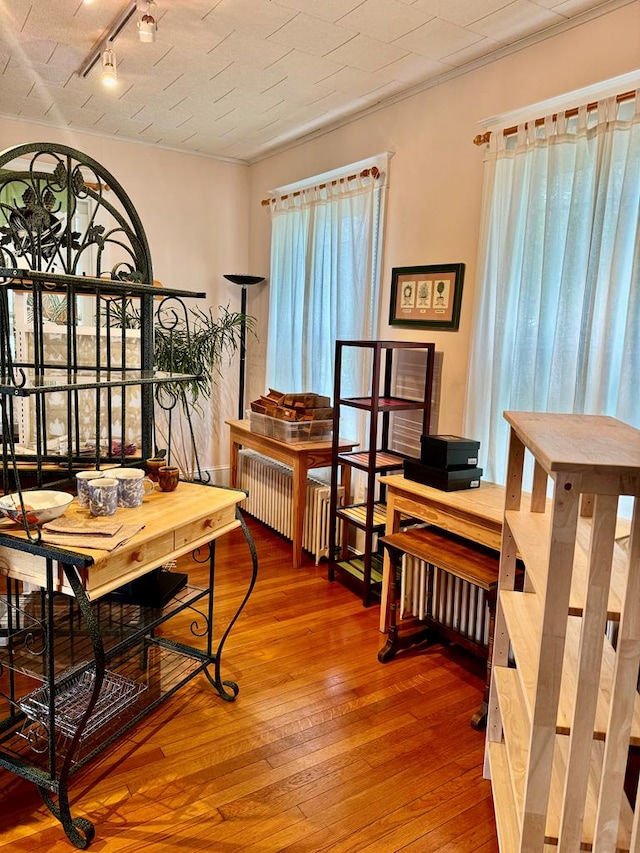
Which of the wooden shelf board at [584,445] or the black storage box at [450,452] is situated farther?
the black storage box at [450,452]

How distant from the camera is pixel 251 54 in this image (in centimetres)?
294

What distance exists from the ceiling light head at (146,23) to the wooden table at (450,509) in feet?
6.95

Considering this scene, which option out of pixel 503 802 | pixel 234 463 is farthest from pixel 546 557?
pixel 234 463

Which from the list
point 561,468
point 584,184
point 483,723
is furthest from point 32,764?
point 584,184

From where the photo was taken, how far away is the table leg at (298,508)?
3.71 m

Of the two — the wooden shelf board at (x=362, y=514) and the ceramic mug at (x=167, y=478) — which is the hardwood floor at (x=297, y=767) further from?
the ceramic mug at (x=167, y=478)

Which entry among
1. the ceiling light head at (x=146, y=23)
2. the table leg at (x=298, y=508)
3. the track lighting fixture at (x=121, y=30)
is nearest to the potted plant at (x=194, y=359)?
the table leg at (x=298, y=508)

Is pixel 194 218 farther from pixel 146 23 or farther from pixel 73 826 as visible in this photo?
pixel 73 826

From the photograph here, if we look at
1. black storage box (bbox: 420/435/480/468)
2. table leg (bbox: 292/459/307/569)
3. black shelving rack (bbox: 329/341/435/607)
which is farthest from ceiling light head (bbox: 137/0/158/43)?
table leg (bbox: 292/459/307/569)

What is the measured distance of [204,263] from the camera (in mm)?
4965

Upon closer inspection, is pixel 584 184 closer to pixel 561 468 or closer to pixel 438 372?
pixel 438 372

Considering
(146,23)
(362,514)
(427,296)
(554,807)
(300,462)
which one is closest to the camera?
(554,807)

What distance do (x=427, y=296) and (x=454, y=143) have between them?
76 cm

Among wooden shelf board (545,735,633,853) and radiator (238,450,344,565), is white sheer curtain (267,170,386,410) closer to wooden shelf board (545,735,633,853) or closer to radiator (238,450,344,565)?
radiator (238,450,344,565)
